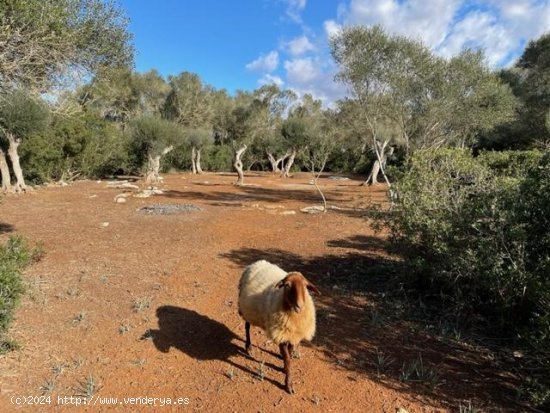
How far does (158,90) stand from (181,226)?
35.1 metres

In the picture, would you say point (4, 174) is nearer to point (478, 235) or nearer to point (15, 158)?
point (15, 158)

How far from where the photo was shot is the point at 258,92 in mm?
34500

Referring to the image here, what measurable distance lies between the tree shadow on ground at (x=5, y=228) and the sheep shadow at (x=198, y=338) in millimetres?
8446

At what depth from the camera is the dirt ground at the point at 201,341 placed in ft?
15.4

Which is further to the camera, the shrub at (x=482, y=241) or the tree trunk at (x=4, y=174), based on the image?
the tree trunk at (x=4, y=174)

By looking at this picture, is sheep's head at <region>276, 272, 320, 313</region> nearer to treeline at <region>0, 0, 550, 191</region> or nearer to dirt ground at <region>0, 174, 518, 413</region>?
dirt ground at <region>0, 174, 518, 413</region>

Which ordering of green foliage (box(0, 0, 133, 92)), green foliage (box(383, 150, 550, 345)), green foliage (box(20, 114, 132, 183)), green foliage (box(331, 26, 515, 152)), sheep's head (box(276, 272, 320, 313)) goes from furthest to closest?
green foliage (box(20, 114, 132, 183)), green foliage (box(331, 26, 515, 152)), green foliage (box(0, 0, 133, 92)), green foliage (box(383, 150, 550, 345)), sheep's head (box(276, 272, 320, 313))

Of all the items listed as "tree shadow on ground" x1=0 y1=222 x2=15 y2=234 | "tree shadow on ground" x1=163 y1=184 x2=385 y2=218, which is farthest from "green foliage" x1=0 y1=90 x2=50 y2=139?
"tree shadow on ground" x1=163 y1=184 x2=385 y2=218

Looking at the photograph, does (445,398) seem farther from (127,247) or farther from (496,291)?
(127,247)

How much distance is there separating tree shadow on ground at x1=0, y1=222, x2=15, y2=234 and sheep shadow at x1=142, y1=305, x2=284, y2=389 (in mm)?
8446

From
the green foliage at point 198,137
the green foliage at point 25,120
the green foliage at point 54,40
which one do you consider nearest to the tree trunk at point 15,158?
the green foliage at point 25,120

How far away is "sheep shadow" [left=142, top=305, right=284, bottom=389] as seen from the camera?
562cm

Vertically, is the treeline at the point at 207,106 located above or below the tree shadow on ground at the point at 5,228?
above

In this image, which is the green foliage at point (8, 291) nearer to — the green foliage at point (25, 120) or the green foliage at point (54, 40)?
the green foliage at point (54, 40)
